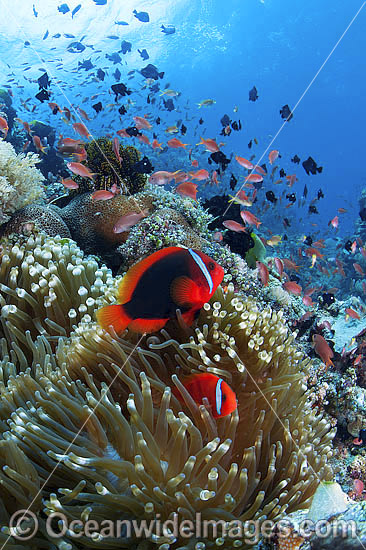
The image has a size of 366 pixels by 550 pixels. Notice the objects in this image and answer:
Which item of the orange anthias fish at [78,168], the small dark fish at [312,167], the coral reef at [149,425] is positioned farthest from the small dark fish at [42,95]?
the coral reef at [149,425]

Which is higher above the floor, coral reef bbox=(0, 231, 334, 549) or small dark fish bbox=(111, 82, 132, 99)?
small dark fish bbox=(111, 82, 132, 99)

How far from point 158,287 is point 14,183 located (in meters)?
3.34

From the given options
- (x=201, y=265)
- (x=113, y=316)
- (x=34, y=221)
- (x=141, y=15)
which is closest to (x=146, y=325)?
(x=113, y=316)

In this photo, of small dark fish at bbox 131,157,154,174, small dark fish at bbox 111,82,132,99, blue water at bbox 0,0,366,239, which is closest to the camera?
small dark fish at bbox 131,157,154,174

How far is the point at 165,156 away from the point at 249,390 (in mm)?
26790

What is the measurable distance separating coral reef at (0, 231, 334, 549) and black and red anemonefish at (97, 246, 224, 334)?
6.9 inches

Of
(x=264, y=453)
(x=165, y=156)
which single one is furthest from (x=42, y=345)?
(x=165, y=156)

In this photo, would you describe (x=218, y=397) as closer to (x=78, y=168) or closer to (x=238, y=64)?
(x=78, y=168)

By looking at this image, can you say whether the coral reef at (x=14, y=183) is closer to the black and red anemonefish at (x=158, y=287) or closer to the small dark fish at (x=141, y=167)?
the small dark fish at (x=141, y=167)

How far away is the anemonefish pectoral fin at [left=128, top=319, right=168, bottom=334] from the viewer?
1.94m

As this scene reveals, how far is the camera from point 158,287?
6.15 feet

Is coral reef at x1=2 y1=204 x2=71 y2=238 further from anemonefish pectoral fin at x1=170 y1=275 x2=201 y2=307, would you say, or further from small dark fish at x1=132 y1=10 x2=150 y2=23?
small dark fish at x1=132 y1=10 x2=150 y2=23

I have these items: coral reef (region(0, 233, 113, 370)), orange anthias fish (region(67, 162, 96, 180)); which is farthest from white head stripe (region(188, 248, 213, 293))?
orange anthias fish (region(67, 162, 96, 180))

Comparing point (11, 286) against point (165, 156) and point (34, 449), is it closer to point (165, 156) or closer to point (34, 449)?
point (34, 449)
